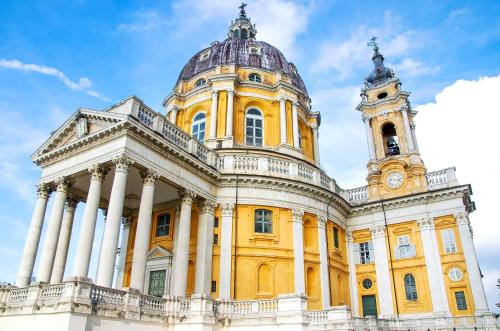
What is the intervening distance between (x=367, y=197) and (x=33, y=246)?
64.6ft

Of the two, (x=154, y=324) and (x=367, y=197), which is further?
(x=367, y=197)

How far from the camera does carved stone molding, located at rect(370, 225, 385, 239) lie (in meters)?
25.1

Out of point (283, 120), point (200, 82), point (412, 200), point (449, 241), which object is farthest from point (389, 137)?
point (200, 82)

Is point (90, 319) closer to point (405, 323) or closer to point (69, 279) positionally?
point (69, 279)

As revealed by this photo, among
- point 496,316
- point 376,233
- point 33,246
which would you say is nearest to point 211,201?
point 33,246

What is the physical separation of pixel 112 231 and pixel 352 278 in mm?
15892

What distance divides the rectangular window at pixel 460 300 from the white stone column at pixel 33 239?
69.3 ft

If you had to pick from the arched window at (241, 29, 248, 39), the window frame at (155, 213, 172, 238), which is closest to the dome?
the arched window at (241, 29, 248, 39)

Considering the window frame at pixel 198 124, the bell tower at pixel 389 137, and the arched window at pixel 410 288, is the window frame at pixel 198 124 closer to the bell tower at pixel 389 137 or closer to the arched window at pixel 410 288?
the bell tower at pixel 389 137

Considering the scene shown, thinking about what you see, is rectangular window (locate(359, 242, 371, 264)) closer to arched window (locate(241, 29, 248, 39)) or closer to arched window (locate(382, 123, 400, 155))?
arched window (locate(382, 123, 400, 155))

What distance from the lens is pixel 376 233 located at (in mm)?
25266

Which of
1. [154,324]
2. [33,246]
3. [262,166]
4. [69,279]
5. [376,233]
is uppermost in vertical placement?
[262,166]

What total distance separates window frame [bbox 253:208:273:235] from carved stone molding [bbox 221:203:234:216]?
4.13ft

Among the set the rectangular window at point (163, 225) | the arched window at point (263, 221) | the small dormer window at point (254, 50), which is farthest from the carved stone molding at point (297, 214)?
the small dormer window at point (254, 50)
